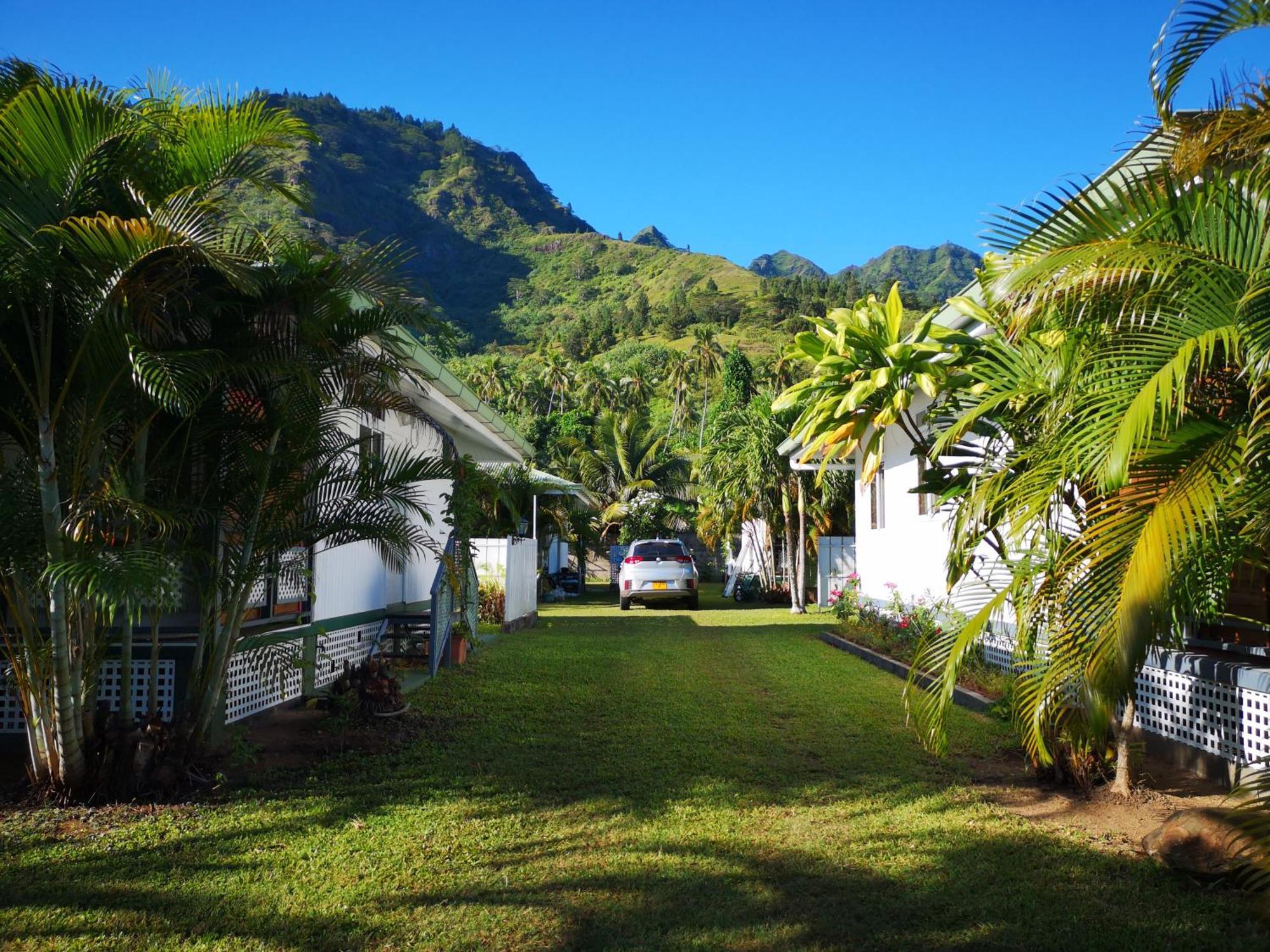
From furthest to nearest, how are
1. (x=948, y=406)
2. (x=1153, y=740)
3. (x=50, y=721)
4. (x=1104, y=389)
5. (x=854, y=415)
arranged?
(x=1153, y=740), (x=50, y=721), (x=948, y=406), (x=854, y=415), (x=1104, y=389)

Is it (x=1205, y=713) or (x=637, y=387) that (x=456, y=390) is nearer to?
(x=1205, y=713)

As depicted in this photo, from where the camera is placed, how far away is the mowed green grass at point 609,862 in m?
4.02

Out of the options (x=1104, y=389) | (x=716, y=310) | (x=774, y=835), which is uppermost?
(x=716, y=310)

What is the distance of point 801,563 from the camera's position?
22.0 m

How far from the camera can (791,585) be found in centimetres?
2294

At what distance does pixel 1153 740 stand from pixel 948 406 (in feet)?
11.3

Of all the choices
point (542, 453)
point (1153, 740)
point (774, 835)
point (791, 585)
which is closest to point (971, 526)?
point (774, 835)

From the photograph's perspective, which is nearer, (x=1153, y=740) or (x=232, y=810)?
(x=232, y=810)

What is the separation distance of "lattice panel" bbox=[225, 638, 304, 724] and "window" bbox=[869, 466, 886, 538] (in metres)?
10.6

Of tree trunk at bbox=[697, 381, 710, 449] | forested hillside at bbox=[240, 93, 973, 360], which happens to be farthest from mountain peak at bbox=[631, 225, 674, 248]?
tree trunk at bbox=[697, 381, 710, 449]

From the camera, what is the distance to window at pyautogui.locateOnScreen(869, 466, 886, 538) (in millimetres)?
16609

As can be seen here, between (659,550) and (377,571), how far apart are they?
1308 centimetres

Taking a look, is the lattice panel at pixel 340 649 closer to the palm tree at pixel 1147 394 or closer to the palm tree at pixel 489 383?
the palm tree at pixel 1147 394

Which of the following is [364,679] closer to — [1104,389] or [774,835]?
[774,835]
